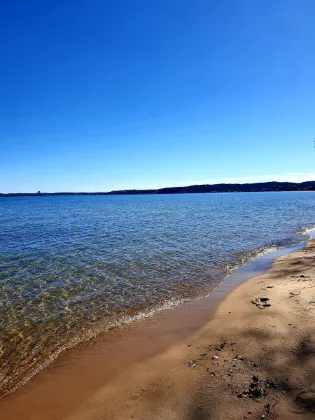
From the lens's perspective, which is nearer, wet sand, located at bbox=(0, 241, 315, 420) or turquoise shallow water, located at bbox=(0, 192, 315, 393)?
wet sand, located at bbox=(0, 241, 315, 420)

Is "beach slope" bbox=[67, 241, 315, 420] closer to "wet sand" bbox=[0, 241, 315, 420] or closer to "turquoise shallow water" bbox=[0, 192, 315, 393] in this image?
"wet sand" bbox=[0, 241, 315, 420]

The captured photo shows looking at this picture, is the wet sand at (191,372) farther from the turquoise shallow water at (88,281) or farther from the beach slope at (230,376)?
the turquoise shallow water at (88,281)

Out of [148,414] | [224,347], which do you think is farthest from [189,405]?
[224,347]

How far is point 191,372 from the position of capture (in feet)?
22.6

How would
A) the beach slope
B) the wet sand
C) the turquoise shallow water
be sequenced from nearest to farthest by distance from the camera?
the beach slope, the wet sand, the turquoise shallow water

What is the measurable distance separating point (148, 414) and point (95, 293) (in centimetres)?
802

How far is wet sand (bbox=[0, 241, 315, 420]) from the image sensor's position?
5.56 m

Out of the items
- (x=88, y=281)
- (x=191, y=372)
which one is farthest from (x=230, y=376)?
(x=88, y=281)

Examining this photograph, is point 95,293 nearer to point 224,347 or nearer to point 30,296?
point 30,296

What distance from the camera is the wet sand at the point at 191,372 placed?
5562 mm

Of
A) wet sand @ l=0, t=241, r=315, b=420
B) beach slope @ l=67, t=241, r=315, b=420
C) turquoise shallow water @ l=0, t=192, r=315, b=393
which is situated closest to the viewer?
beach slope @ l=67, t=241, r=315, b=420

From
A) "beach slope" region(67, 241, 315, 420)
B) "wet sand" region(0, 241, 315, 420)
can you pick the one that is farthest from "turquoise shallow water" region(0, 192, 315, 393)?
"beach slope" region(67, 241, 315, 420)

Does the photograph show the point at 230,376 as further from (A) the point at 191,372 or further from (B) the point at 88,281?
(B) the point at 88,281

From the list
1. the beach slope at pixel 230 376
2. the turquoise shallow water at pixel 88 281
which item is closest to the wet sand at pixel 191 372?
the beach slope at pixel 230 376
